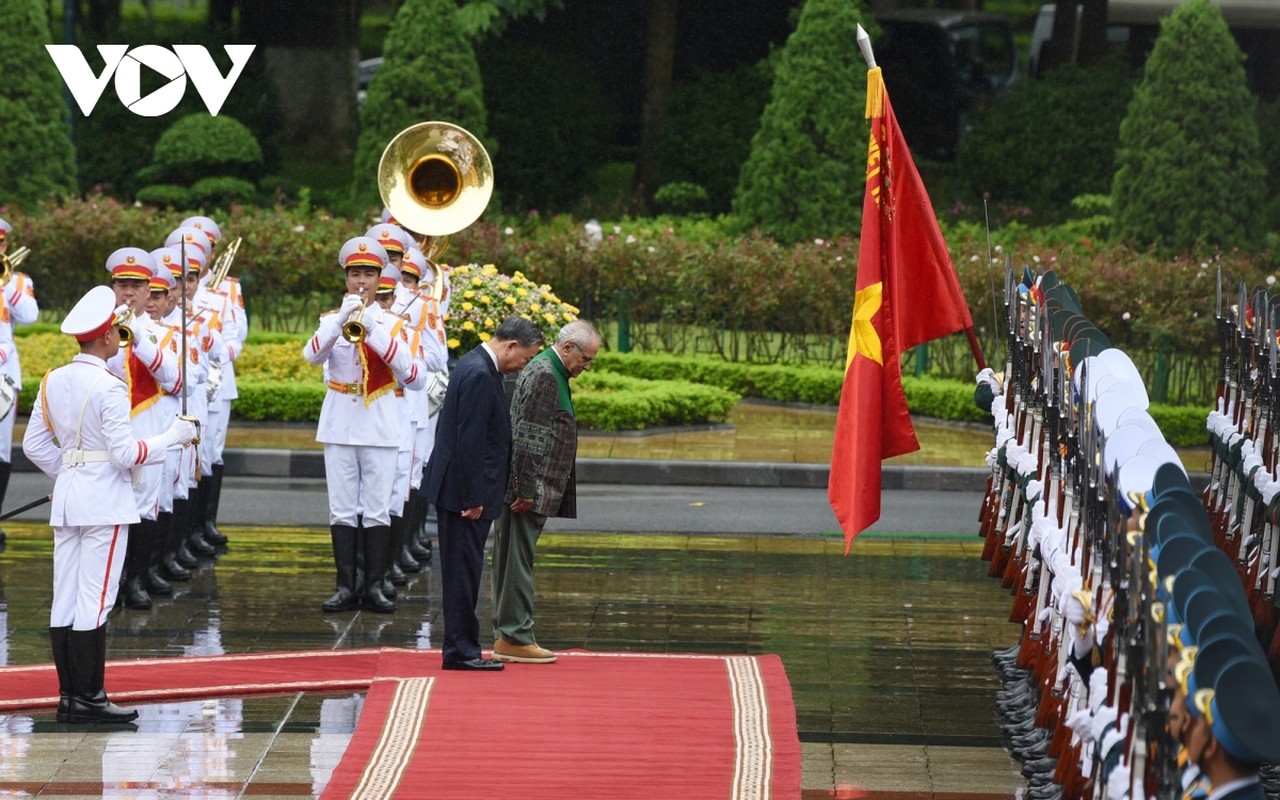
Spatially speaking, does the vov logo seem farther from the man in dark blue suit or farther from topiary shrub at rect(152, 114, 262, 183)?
the man in dark blue suit

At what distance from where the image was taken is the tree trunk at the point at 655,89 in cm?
3028

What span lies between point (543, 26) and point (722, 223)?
8478mm

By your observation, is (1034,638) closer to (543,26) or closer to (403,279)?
(403,279)

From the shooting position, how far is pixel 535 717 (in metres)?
8.43

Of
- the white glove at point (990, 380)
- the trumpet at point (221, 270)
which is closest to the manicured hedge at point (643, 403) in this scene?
the trumpet at point (221, 270)

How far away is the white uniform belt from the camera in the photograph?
845cm

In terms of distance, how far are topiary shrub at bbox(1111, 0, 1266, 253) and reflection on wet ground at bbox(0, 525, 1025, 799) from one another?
11641 mm

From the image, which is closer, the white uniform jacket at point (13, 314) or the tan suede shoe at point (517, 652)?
the tan suede shoe at point (517, 652)

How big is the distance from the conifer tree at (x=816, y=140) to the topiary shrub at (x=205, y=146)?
7.88 metres

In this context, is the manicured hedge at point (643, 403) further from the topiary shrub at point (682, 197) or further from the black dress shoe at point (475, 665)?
the topiary shrub at point (682, 197)

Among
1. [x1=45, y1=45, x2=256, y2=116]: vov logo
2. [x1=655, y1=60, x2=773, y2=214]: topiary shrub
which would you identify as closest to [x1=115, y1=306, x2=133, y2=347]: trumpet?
[x1=45, y1=45, x2=256, y2=116]: vov logo

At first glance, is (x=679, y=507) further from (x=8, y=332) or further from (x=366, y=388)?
(x=8, y=332)

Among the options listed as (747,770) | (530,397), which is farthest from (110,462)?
(747,770)

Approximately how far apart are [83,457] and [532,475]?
6.60ft
